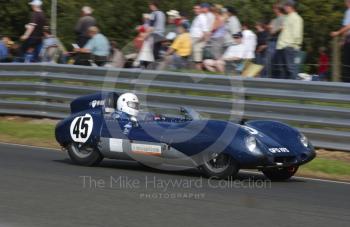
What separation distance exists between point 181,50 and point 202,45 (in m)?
0.38

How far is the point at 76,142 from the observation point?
986 cm

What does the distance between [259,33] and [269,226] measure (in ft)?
24.6

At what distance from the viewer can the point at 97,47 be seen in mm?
14664

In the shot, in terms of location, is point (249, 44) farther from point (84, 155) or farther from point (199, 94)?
point (84, 155)

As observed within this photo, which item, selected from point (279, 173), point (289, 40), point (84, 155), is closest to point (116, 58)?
point (289, 40)

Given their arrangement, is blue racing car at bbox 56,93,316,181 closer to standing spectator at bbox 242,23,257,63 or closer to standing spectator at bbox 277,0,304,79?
standing spectator at bbox 277,0,304,79

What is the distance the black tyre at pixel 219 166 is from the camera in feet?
28.3

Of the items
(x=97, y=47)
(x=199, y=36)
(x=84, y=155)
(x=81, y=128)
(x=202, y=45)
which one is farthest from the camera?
(x=97, y=47)

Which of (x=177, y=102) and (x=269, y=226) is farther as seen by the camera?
(x=177, y=102)

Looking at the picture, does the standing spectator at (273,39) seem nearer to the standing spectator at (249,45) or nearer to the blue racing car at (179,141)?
the standing spectator at (249,45)

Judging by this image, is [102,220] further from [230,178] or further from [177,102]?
[177,102]

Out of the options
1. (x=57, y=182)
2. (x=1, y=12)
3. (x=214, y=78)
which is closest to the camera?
(x=57, y=182)

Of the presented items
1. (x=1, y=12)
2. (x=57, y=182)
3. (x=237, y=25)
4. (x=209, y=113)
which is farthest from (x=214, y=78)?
(x=1, y=12)

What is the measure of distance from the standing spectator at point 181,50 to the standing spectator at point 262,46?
4.03 feet
